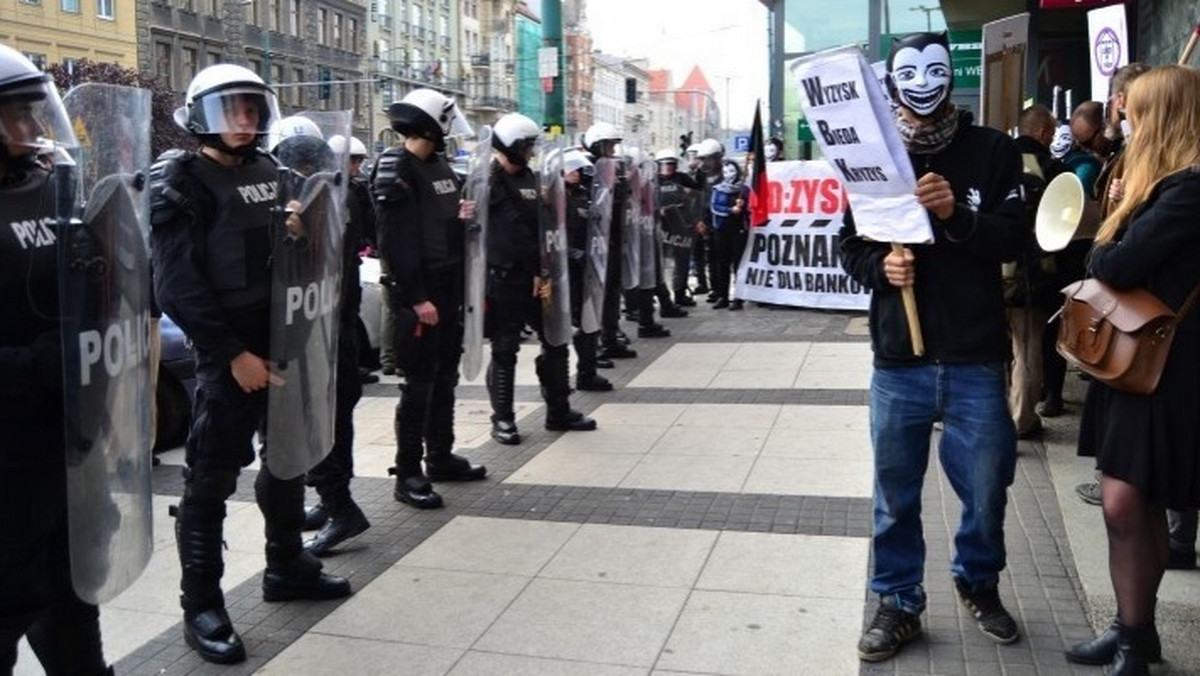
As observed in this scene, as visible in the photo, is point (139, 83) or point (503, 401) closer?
point (503, 401)

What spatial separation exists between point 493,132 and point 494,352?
1.40m

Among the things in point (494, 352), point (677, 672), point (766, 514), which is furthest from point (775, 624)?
point (494, 352)

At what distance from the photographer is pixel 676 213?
1316cm

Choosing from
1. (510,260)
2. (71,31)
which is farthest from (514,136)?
(71,31)

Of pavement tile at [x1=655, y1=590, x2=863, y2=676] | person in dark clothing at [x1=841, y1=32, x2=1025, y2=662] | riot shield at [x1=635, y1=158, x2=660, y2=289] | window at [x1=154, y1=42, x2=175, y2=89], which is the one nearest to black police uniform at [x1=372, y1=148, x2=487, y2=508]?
pavement tile at [x1=655, y1=590, x2=863, y2=676]

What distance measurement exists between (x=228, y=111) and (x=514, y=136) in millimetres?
2990

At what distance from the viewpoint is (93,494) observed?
2.82 meters

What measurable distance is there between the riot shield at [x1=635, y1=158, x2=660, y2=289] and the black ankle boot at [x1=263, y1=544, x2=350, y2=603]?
6640mm

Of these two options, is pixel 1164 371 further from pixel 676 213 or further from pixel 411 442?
pixel 676 213

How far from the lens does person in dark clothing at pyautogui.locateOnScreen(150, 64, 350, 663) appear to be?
3742mm

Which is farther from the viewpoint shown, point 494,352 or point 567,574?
point 494,352

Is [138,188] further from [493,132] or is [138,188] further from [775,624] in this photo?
[493,132]

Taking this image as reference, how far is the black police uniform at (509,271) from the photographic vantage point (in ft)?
22.0

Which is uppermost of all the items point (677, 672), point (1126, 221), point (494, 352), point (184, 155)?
point (184, 155)
